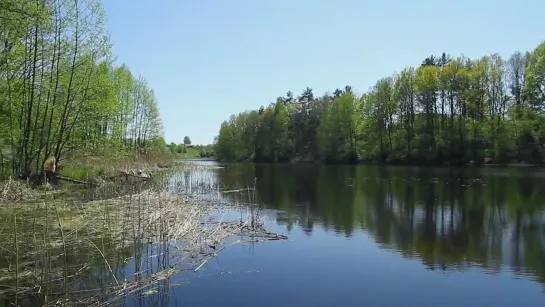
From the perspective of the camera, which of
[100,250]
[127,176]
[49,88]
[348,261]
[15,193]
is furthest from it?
[127,176]

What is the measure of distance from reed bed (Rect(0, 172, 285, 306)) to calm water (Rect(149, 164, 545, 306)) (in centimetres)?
79

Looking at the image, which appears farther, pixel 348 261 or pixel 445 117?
pixel 445 117

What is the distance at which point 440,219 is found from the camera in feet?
61.5

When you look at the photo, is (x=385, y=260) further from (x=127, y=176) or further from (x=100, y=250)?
(x=127, y=176)

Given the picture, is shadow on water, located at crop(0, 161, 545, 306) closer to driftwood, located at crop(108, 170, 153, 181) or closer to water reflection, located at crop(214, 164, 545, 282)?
water reflection, located at crop(214, 164, 545, 282)

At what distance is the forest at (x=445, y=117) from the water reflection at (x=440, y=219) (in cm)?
3205

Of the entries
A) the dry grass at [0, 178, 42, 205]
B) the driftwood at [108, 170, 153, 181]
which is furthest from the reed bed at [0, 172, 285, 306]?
the driftwood at [108, 170, 153, 181]

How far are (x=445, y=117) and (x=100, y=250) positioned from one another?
217 ft

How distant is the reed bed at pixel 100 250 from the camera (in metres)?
8.36

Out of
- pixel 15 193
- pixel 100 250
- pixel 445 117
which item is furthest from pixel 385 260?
pixel 445 117

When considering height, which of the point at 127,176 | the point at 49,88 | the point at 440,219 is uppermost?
the point at 49,88

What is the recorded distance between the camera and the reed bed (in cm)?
836

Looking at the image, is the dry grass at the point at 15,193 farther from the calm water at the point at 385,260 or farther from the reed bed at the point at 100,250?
the calm water at the point at 385,260

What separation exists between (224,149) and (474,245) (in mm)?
96430
